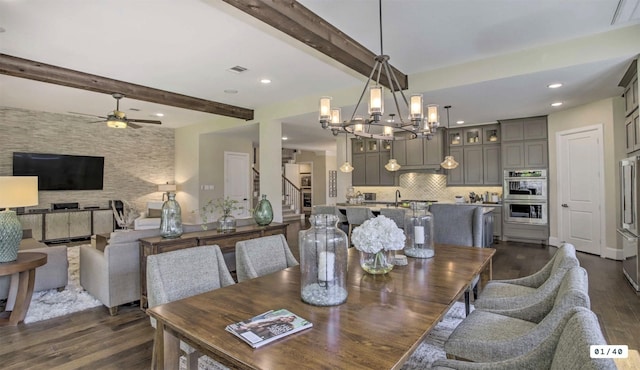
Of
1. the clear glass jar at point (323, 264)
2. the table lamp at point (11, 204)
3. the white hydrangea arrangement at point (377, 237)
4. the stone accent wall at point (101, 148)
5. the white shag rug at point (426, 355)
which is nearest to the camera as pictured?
the clear glass jar at point (323, 264)

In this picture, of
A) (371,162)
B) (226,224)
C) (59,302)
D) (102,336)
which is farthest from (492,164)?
(59,302)

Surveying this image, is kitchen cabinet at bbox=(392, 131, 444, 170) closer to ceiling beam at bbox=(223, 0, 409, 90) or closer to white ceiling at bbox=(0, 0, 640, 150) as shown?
white ceiling at bbox=(0, 0, 640, 150)

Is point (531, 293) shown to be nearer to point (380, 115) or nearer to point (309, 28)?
point (380, 115)

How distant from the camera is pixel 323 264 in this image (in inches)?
64.1

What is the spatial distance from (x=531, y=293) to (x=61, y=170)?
28.6ft

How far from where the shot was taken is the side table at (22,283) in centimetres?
299

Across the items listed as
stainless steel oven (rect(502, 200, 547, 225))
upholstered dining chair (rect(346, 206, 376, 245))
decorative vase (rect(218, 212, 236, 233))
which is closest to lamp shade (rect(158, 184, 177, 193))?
decorative vase (rect(218, 212, 236, 233))

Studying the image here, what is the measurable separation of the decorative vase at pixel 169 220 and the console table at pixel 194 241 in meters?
0.07

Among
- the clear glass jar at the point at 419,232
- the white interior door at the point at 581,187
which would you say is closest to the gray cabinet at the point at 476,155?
the white interior door at the point at 581,187

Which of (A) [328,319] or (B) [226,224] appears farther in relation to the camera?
(B) [226,224]

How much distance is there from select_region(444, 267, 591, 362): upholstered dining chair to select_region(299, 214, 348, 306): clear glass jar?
0.68m

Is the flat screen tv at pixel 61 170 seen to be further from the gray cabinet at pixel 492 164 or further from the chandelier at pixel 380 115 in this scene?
the gray cabinet at pixel 492 164

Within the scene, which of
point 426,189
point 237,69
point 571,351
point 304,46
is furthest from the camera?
Answer: point 426,189

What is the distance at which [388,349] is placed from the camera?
1.15 metres
